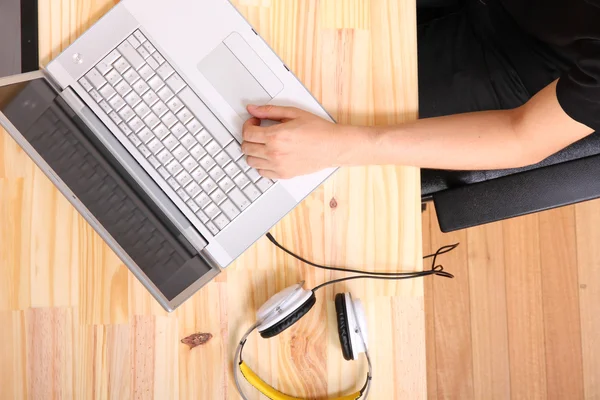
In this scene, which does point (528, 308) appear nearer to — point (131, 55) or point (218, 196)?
point (218, 196)

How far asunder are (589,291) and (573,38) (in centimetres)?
97

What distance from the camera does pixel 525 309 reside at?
4.85ft

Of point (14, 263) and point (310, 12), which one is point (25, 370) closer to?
point (14, 263)

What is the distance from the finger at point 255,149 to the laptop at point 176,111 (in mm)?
19

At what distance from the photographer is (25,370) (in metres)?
0.76

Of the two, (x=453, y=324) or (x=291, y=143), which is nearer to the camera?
(x=291, y=143)

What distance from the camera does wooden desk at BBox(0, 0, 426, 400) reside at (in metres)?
0.76

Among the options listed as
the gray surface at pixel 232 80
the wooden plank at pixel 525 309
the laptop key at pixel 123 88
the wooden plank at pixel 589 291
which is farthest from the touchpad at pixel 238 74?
the wooden plank at pixel 589 291

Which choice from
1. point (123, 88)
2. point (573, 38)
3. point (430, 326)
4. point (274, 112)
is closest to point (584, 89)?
point (573, 38)

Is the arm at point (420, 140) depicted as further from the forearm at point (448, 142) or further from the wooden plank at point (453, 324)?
the wooden plank at point (453, 324)

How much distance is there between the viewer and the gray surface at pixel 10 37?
729mm

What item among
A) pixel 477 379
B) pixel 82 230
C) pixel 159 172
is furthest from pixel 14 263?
pixel 477 379

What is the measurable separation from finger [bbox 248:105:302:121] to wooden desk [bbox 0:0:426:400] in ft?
0.24

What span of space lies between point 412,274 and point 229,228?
28cm
